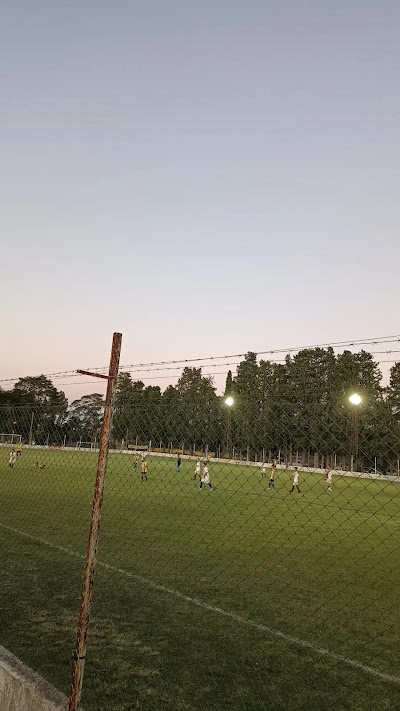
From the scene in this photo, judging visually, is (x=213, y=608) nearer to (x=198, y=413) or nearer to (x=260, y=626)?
(x=260, y=626)

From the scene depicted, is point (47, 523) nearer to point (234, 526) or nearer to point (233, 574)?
point (234, 526)

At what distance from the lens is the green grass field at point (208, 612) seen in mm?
4926

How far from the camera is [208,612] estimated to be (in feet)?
23.3

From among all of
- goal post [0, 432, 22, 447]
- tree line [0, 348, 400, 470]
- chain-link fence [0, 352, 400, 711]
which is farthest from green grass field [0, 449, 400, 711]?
goal post [0, 432, 22, 447]

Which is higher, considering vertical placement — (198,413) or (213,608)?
(198,413)

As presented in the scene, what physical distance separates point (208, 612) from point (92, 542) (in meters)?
4.02

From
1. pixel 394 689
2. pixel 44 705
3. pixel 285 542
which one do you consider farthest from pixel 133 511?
pixel 44 705

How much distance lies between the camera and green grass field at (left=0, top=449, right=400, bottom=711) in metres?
4.93

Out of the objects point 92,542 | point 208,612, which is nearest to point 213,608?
point 208,612

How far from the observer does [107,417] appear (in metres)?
4.06

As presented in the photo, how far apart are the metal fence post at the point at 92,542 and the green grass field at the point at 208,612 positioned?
1245 millimetres

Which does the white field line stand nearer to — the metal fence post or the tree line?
the tree line

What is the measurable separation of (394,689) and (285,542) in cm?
822

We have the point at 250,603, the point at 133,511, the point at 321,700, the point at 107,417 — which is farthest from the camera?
the point at 133,511
